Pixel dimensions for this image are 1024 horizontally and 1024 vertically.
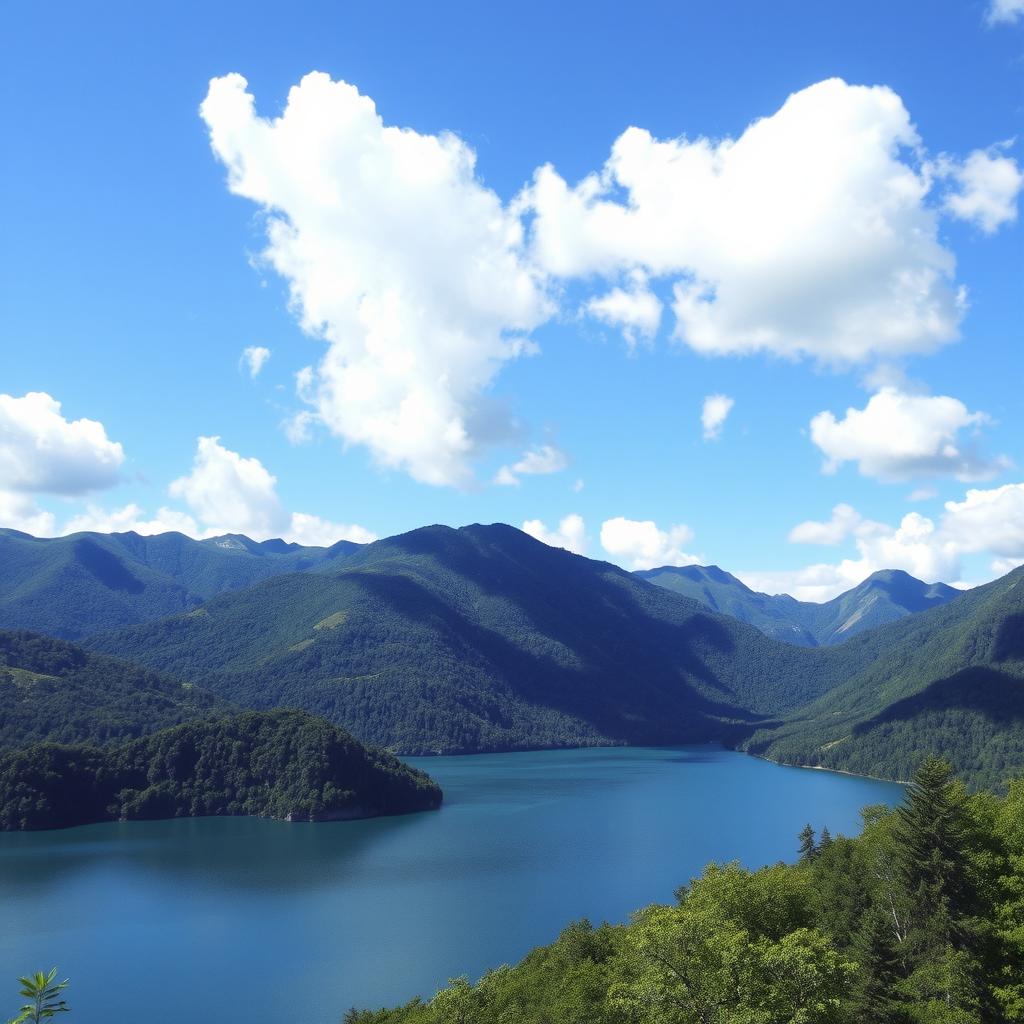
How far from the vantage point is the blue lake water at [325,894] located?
2803 inches

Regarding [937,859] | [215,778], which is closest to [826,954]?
[937,859]

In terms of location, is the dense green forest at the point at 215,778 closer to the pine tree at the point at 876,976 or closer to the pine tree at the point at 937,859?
the pine tree at the point at 876,976

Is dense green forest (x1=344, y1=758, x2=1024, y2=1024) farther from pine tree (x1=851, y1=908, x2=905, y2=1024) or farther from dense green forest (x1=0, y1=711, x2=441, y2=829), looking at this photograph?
dense green forest (x1=0, y1=711, x2=441, y2=829)

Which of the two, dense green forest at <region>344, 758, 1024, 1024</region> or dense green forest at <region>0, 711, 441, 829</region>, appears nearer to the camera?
dense green forest at <region>344, 758, 1024, 1024</region>

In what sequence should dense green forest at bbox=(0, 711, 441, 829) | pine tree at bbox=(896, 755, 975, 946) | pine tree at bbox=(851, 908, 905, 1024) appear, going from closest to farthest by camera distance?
1. pine tree at bbox=(851, 908, 905, 1024)
2. pine tree at bbox=(896, 755, 975, 946)
3. dense green forest at bbox=(0, 711, 441, 829)

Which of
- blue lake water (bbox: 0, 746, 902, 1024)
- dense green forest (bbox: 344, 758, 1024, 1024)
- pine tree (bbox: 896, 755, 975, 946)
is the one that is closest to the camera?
dense green forest (bbox: 344, 758, 1024, 1024)

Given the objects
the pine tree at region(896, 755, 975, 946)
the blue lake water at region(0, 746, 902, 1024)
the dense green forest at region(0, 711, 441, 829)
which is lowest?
the blue lake water at region(0, 746, 902, 1024)

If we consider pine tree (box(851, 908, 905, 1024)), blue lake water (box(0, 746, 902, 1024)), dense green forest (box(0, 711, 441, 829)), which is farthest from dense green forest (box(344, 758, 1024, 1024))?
dense green forest (box(0, 711, 441, 829))

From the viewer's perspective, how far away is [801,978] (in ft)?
83.7

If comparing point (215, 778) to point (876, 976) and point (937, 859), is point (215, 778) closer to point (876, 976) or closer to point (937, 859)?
point (876, 976)

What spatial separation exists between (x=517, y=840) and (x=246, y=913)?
48195 mm

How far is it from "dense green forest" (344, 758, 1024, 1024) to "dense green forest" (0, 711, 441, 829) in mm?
117897

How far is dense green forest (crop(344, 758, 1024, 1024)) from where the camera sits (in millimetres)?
25766

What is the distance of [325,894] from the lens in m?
100
